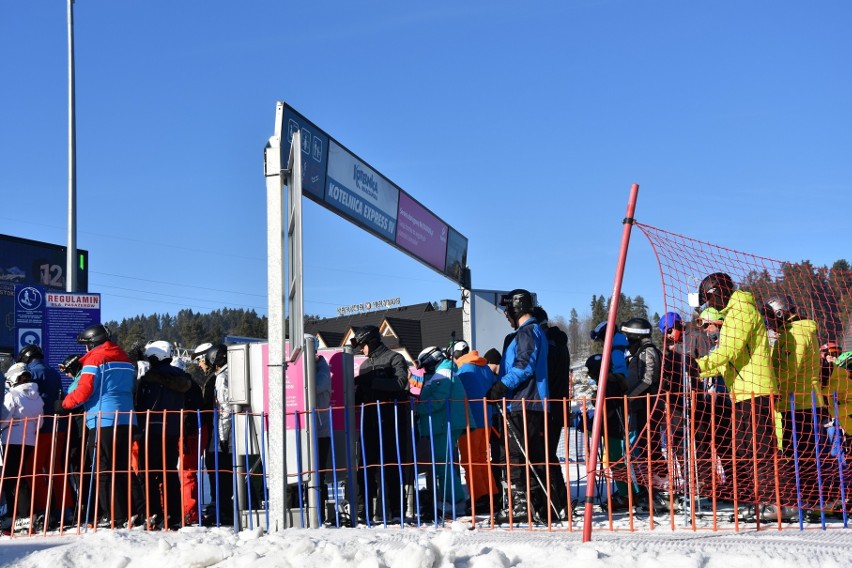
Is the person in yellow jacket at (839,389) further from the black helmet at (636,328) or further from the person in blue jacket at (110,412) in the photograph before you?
the person in blue jacket at (110,412)

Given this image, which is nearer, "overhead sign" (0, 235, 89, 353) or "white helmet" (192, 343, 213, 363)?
"white helmet" (192, 343, 213, 363)

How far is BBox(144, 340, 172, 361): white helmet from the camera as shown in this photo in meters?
8.68

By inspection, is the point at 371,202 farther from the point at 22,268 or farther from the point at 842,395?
the point at 22,268

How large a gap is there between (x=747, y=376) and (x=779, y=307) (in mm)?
627

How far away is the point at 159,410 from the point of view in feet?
28.8

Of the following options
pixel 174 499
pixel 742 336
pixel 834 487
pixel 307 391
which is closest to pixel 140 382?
pixel 174 499

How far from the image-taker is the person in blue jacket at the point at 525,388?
7766 millimetres

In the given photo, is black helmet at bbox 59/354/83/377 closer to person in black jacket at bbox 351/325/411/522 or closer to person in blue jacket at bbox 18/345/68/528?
person in blue jacket at bbox 18/345/68/528

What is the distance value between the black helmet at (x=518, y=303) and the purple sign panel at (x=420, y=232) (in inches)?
319

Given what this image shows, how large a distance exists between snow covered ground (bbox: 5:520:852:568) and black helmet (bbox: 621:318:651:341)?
2313 millimetres

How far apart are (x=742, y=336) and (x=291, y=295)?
10.8 feet

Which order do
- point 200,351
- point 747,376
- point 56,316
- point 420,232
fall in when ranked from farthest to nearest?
point 420,232
point 56,316
point 200,351
point 747,376

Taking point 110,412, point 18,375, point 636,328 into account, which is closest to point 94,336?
point 110,412

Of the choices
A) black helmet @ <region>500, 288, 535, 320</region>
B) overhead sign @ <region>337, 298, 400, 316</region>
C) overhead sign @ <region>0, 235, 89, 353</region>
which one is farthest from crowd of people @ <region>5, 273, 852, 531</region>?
overhead sign @ <region>337, 298, 400, 316</region>
